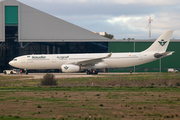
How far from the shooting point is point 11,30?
54719 millimetres

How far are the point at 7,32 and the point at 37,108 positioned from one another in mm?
43711

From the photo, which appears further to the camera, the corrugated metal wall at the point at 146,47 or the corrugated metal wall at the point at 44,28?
the corrugated metal wall at the point at 146,47

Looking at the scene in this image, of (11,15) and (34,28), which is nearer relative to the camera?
(11,15)

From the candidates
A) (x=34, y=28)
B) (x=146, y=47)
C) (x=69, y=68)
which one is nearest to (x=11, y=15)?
(x=34, y=28)

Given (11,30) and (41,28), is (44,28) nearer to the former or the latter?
(41,28)

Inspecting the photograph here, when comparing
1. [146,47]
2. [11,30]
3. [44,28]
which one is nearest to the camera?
[44,28]

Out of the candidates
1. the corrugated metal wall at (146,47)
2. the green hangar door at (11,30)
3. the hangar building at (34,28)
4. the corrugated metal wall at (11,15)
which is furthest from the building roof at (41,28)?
the corrugated metal wall at (146,47)

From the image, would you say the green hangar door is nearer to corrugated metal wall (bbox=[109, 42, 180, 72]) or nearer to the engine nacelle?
the engine nacelle

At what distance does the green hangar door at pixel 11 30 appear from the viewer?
167 feet

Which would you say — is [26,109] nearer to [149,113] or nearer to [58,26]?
[149,113]

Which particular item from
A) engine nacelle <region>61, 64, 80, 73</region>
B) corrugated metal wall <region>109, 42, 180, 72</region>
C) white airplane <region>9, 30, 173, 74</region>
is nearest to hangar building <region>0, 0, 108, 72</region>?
corrugated metal wall <region>109, 42, 180, 72</region>

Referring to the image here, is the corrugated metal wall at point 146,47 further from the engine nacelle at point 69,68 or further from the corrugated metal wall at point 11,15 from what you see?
the corrugated metal wall at point 11,15

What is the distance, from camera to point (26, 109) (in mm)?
13844

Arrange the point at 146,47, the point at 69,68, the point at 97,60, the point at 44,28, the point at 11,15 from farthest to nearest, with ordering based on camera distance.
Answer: the point at 146,47, the point at 44,28, the point at 11,15, the point at 97,60, the point at 69,68
